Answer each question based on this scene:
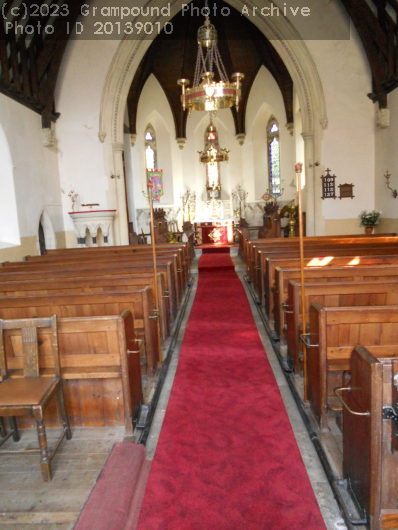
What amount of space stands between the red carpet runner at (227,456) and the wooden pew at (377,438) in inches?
14.1

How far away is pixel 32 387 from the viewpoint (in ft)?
8.04

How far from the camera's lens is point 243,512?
2096mm

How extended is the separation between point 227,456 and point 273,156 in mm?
15191

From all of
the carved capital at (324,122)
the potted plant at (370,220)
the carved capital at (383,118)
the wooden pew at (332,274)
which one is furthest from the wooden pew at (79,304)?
the carved capital at (324,122)

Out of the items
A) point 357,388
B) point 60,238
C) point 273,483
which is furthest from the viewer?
point 60,238

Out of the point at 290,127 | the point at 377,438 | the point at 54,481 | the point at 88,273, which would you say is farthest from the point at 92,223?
the point at 290,127

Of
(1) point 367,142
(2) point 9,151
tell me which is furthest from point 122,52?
(1) point 367,142

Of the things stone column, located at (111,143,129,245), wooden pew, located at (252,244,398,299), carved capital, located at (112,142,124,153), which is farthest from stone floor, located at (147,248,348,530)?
carved capital, located at (112,142,124,153)

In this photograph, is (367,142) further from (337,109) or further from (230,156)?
(230,156)

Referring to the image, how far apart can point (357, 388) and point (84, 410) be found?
1957mm

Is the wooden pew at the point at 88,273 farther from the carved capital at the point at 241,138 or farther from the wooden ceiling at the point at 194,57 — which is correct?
the carved capital at the point at 241,138

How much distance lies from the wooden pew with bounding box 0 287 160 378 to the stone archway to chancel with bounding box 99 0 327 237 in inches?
291

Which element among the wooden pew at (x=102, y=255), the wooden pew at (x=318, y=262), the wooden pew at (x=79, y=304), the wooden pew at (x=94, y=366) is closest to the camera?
the wooden pew at (x=94, y=366)

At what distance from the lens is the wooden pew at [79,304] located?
3410 mm
